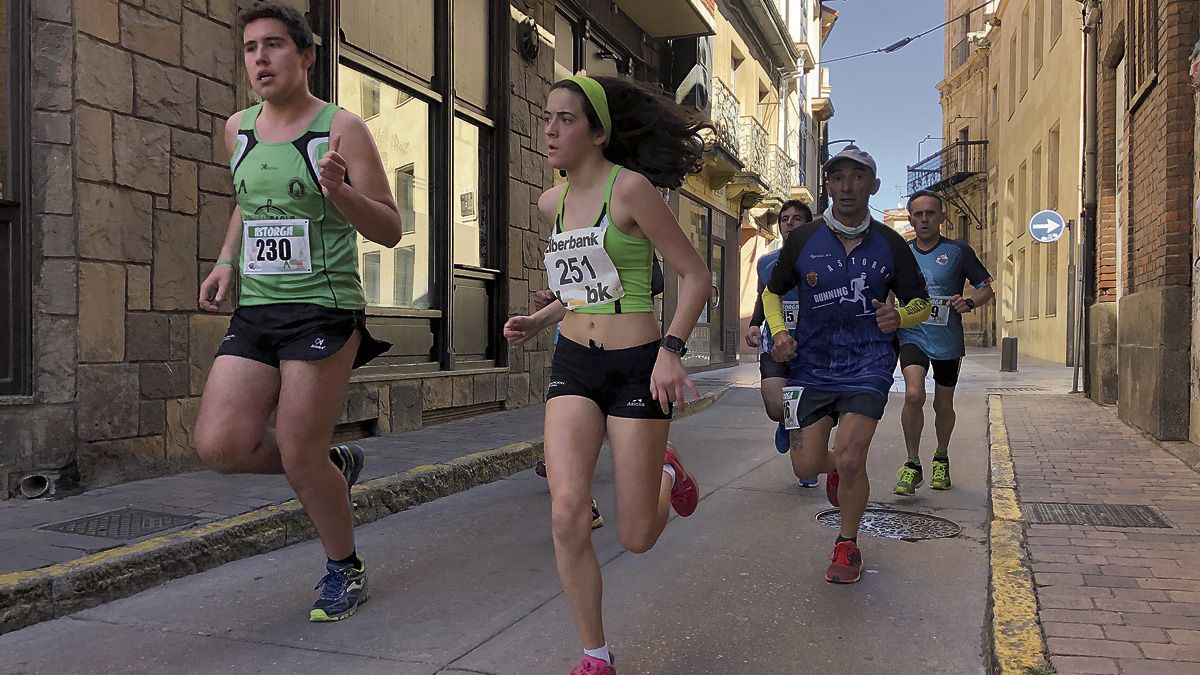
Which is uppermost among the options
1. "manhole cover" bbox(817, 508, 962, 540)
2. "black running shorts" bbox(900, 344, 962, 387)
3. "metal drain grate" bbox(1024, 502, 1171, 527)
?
Answer: "black running shorts" bbox(900, 344, 962, 387)

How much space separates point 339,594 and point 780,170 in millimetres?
22967

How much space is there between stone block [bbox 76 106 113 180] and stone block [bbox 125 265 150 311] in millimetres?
530

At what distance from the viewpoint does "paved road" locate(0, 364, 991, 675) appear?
3.14 m

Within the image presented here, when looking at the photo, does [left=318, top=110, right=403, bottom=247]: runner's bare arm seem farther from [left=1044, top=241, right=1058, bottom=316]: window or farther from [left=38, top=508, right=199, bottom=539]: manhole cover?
[left=1044, top=241, right=1058, bottom=316]: window

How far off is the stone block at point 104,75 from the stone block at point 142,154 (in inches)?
4.1

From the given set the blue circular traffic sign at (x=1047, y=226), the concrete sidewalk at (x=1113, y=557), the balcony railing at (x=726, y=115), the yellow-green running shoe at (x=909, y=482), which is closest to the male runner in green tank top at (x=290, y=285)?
the concrete sidewalk at (x=1113, y=557)

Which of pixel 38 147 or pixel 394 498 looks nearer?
pixel 38 147

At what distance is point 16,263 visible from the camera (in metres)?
5.09

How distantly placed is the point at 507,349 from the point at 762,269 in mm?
3858

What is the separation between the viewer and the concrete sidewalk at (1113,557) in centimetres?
295

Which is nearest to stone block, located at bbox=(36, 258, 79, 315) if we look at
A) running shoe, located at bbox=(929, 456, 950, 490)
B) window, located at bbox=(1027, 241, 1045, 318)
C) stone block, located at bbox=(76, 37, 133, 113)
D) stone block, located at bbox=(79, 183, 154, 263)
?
stone block, located at bbox=(79, 183, 154, 263)

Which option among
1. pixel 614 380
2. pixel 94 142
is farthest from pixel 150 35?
pixel 614 380

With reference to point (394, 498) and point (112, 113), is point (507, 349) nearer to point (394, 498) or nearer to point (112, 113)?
point (394, 498)

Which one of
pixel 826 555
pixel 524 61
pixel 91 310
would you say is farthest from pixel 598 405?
pixel 524 61
